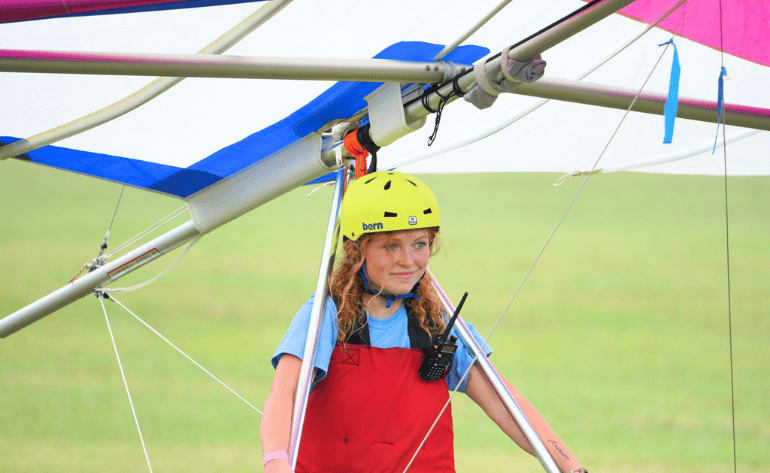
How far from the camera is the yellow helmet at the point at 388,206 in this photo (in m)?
2.04

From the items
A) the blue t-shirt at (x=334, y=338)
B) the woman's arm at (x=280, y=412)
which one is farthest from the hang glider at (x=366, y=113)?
the woman's arm at (x=280, y=412)

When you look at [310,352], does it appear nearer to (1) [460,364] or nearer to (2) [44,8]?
(1) [460,364]

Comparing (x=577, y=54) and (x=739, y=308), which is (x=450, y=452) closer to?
(x=577, y=54)

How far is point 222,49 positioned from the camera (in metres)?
2.24

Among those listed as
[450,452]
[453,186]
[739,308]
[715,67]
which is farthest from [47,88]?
[453,186]

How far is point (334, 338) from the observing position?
81.3 inches

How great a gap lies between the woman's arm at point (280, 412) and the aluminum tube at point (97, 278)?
3.19 feet

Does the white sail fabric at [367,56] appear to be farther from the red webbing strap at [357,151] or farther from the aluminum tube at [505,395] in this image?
the aluminum tube at [505,395]

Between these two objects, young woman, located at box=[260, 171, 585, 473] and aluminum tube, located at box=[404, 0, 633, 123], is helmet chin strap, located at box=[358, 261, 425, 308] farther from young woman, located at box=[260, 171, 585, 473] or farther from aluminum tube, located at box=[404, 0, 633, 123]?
aluminum tube, located at box=[404, 0, 633, 123]

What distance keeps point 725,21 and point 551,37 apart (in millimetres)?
916

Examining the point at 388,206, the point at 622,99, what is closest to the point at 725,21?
the point at 622,99

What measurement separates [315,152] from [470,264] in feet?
22.3

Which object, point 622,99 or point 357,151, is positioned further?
point 357,151

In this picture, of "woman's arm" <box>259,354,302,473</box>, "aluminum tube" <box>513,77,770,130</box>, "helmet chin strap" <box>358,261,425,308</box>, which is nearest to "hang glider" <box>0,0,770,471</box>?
"aluminum tube" <box>513,77,770,130</box>
